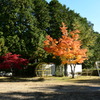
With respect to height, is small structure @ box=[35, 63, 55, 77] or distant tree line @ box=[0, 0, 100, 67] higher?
distant tree line @ box=[0, 0, 100, 67]

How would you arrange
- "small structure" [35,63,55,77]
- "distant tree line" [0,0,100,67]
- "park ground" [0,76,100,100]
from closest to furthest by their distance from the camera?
"park ground" [0,76,100,100]
"distant tree line" [0,0,100,67]
"small structure" [35,63,55,77]

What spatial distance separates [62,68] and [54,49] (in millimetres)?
7475

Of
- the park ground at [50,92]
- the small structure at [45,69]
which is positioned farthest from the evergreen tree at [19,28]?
the park ground at [50,92]

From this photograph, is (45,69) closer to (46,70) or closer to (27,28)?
(46,70)

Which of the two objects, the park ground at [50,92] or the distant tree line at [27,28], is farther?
the distant tree line at [27,28]

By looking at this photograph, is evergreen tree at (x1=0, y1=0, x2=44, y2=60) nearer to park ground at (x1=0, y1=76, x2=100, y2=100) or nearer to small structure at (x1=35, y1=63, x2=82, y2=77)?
small structure at (x1=35, y1=63, x2=82, y2=77)

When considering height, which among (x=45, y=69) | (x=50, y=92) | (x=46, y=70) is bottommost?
(x=50, y=92)

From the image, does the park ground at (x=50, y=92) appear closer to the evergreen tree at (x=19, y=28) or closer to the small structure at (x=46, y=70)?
the small structure at (x=46, y=70)

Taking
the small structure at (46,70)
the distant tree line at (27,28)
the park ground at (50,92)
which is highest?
the distant tree line at (27,28)

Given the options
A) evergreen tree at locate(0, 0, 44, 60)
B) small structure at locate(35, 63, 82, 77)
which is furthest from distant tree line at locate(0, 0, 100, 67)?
small structure at locate(35, 63, 82, 77)

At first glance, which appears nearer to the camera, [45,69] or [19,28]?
[45,69]

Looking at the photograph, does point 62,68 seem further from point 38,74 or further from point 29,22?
point 29,22

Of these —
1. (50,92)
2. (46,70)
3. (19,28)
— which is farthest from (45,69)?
(50,92)

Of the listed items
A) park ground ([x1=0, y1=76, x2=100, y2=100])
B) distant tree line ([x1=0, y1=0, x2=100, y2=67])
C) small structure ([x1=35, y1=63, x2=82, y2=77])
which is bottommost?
park ground ([x1=0, y1=76, x2=100, y2=100])
